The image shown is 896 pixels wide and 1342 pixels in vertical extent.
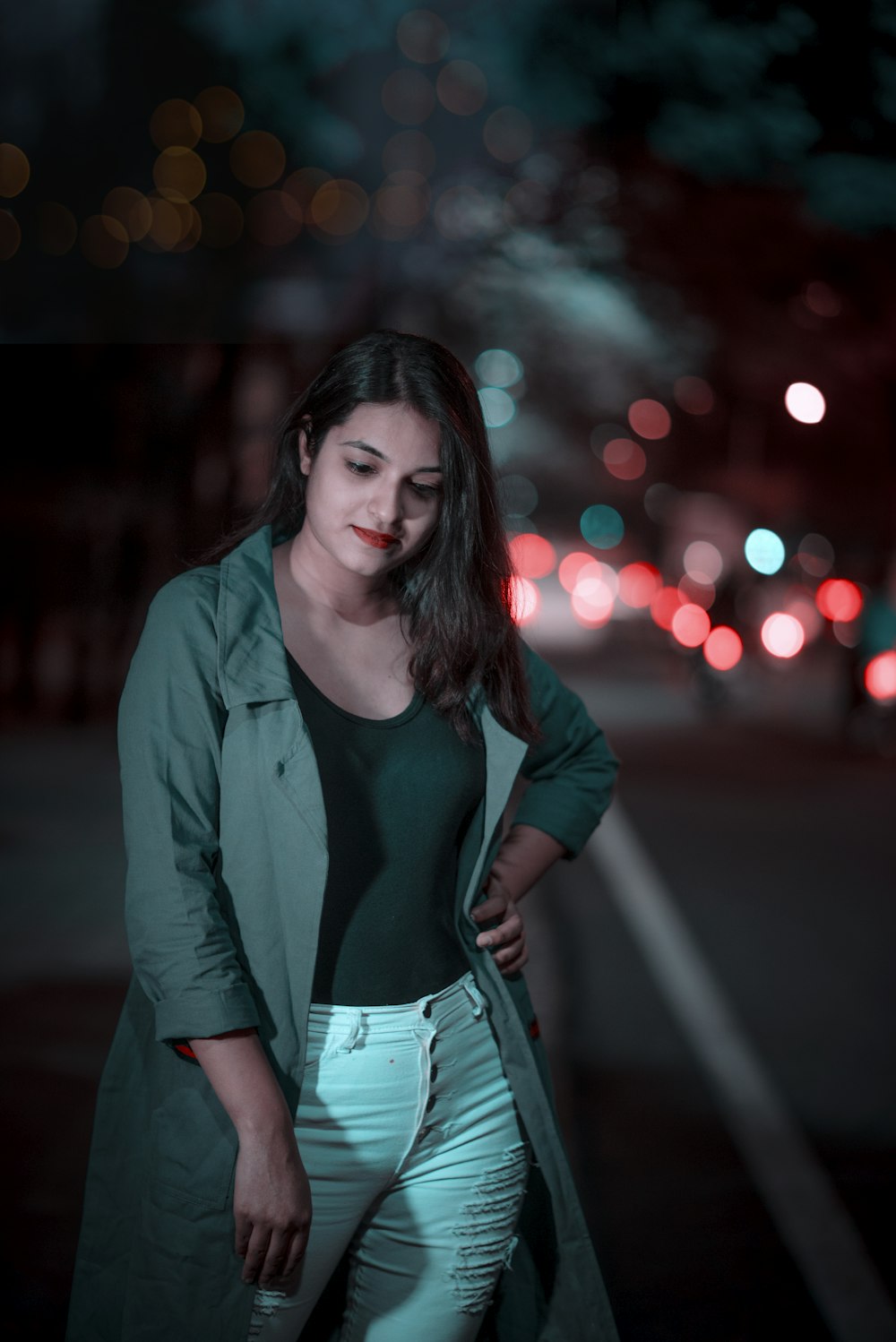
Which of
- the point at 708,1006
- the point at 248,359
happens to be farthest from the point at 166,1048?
the point at 248,359

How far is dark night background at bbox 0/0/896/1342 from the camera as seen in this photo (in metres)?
4.68

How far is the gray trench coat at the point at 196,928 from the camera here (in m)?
1.91

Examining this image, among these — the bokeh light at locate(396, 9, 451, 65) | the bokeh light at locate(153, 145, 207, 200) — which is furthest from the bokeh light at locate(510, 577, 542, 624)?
the bokeh light at locate(153, 145, 207, 200)

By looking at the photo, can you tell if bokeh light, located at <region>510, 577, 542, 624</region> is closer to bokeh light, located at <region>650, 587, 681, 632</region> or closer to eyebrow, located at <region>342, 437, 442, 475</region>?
eyebrow, located at <region>342, 437, 442, 475</region>

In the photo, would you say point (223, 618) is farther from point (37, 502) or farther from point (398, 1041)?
point (37, 502)

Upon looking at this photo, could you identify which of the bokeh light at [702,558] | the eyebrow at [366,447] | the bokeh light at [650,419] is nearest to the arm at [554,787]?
the eyebrow at [366,447]

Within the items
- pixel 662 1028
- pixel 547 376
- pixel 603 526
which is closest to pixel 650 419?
pixel 547 376

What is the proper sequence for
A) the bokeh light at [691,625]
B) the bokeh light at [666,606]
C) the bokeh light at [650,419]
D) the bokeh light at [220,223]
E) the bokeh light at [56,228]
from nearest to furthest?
the bokeh light at [56,228], the bokeh light at [220,223], the bokeh light at [691,625], the bokeh light at [666,606], the bokeh light at [650,419]

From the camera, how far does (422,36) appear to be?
37.6ft

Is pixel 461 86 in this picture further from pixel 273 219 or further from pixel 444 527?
pixel 444 527

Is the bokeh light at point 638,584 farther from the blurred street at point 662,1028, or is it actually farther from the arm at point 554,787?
the arm at point 554,787

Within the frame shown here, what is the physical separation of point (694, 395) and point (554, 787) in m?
35.5

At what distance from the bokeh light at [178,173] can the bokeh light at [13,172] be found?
1.25 m

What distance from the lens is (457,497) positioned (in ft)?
7.48
